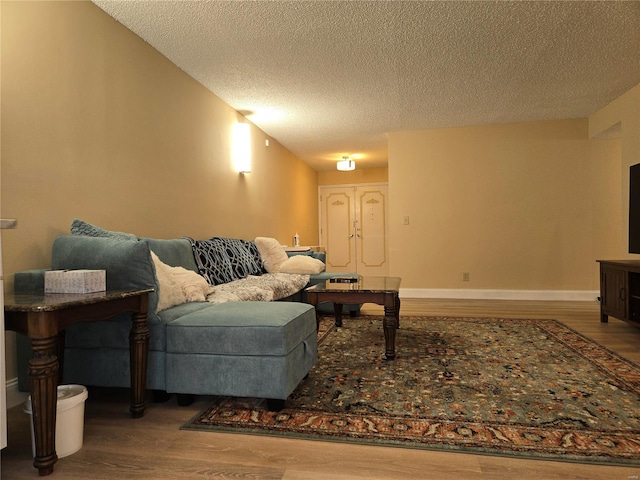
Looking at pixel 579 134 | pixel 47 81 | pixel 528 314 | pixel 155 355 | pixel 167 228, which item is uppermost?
pixel 579 134

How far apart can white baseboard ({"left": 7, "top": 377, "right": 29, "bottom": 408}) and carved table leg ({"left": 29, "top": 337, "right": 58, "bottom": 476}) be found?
85 cm

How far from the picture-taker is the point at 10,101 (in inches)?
86.7

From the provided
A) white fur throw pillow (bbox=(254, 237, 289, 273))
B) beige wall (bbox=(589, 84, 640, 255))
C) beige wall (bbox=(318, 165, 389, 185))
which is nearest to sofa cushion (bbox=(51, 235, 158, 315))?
white fur throw pillow (bbox=(254, 237, 289, 273))

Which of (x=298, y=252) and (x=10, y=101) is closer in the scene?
(x=10, y=101)

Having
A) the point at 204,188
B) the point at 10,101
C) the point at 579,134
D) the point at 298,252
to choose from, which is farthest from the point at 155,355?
the point at 579,134

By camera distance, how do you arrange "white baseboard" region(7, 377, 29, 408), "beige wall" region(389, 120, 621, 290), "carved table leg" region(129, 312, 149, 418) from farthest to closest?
"beige wall" region(389, 120, 621, 290) < "white baseboard" region(7, 377, 29, 408) < "carved table leg" region(129, 312, 149, 418)

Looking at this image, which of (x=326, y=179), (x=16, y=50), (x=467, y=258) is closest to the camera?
(x=16, y=50)

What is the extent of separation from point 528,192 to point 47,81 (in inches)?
213

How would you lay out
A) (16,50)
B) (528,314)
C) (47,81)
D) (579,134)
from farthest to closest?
(579,134) → (528,314) → (47,81) → (16,50)

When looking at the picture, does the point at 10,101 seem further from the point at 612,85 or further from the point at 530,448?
the point at 612,85

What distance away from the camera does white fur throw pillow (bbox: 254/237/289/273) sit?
16.2 feet

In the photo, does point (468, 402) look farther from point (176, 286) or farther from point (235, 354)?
point (176, 286)

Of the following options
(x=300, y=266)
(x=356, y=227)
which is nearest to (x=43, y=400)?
(x=300, y=266)

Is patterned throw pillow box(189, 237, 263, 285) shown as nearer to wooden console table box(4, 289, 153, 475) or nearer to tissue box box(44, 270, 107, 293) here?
tissue box box(44, 270, 107, 293)
